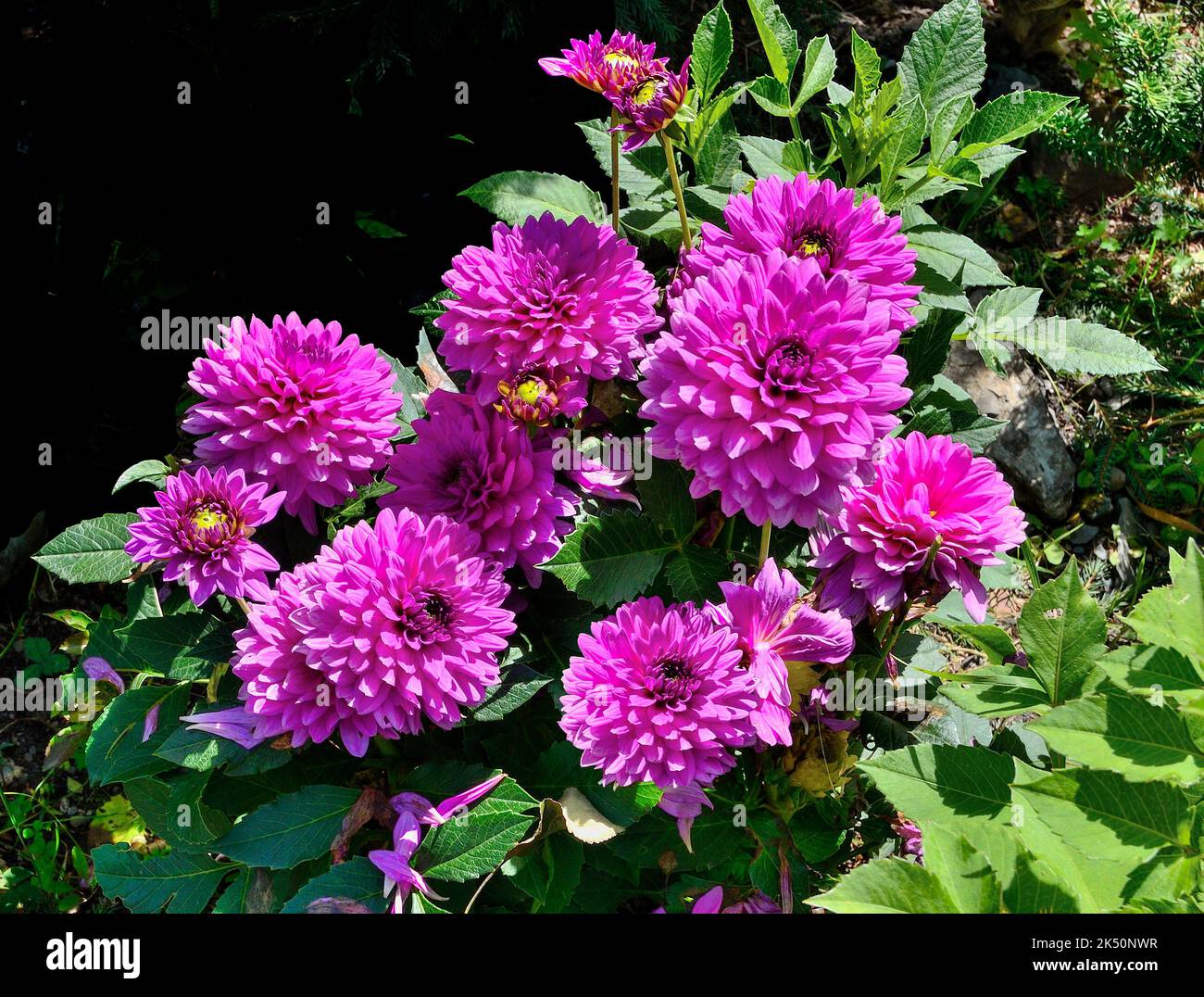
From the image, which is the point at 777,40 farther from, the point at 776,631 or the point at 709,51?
the point at 776,631

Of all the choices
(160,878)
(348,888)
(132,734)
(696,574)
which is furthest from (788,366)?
(160,878)

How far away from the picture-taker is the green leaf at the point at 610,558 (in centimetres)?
123

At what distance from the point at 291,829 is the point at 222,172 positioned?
1517mm

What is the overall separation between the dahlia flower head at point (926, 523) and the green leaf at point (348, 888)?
0.62 m

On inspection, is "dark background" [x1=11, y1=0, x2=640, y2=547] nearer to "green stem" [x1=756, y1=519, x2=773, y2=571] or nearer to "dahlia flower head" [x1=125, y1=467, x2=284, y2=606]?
"dahlia flower head" [x1=125, y1=467, x2=284, y2=606]

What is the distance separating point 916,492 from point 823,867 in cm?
66

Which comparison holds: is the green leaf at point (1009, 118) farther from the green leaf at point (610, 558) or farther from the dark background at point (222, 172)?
the dark background at point (222, 172)

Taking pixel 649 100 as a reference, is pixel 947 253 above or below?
below

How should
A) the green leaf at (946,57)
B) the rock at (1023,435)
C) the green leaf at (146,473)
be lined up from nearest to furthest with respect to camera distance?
the green leaf at (146,473), the green leaf at (946,57), the rock at (1023,435)

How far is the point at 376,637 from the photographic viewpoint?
1080 millimetres

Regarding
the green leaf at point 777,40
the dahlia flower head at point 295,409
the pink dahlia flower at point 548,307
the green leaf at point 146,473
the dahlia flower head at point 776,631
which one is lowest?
the dahlia flower head at point 776,631

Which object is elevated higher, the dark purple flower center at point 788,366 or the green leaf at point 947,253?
the green leaf at point 947,253

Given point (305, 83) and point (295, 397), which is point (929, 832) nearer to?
point (295, 397)

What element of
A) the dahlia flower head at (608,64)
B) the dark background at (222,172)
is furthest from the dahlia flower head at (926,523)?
the dark background at (222,172)
